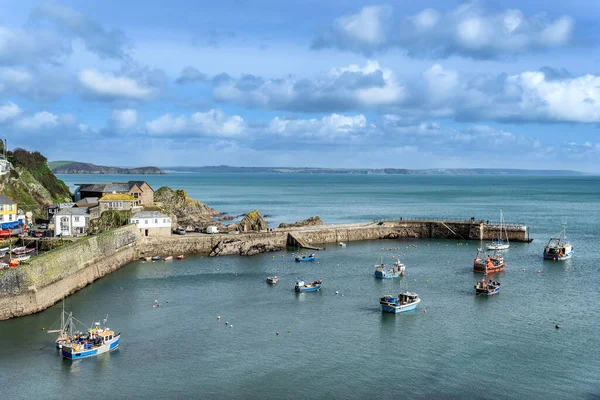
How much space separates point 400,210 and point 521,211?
99.6ft

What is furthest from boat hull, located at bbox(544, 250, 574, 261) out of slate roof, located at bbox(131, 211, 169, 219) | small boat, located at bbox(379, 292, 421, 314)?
slate roof, located at bbox(131, 211, 169, 219)

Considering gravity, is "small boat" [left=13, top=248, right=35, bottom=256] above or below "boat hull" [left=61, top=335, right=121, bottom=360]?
above

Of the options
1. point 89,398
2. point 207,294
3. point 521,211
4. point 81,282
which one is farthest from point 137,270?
point 521,211

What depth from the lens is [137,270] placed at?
69.6 meters

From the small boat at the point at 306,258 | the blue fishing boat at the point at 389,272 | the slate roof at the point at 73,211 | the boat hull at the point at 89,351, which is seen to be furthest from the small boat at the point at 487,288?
the slate roof at the point at 73,211

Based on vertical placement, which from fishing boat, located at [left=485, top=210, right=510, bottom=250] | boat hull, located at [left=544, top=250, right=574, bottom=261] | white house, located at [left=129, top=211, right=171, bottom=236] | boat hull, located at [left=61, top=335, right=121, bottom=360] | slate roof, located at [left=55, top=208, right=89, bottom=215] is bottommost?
boat hull, located at [left=61, top=335, right=121, bottom=360]

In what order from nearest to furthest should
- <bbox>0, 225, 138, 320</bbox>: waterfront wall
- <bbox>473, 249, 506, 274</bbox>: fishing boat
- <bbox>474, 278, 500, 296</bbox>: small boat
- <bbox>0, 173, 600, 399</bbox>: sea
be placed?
<bbox>0, 173, 600, 399</bbox>: sea, <bbox>0, 225, 138, 320</bbox>: waterfront wall, <bbox>474, 278, 500, 296</bbox>: small boat, <bbox>473, 249, 506, 274</bbox>: fishing boat

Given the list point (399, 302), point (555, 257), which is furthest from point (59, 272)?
point (555, 257)

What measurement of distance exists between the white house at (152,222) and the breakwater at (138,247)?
67.3 inches

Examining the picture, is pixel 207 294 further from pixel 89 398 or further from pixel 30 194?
pixel 30 194

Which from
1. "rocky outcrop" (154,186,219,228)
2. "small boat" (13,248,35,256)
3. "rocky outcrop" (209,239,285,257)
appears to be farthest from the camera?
"rocky outcrop" (154,186,219,228)

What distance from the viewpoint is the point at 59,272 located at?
5491cm

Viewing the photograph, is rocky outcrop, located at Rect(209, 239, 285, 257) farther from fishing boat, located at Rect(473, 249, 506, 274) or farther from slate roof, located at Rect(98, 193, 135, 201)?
fishing boat, located at Rect(473, 249, 506, 274)

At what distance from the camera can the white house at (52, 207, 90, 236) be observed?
7456 cm
